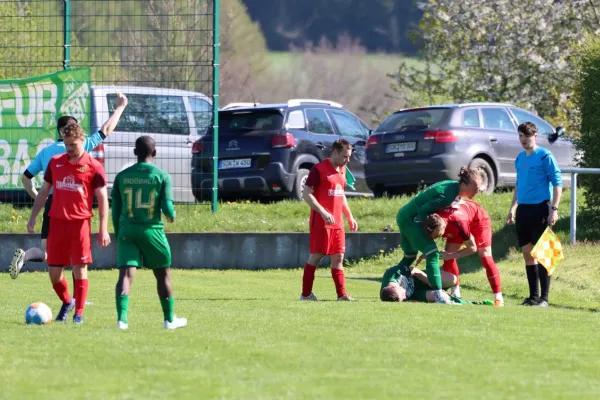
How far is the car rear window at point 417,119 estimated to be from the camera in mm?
21703

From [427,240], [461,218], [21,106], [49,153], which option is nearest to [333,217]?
[427,240]

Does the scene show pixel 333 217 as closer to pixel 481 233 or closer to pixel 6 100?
pixel 481 233

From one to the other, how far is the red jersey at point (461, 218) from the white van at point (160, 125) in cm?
786

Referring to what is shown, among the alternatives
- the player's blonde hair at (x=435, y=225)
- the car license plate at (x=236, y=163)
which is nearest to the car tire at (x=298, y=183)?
the car license plate at (x=236, y=163)

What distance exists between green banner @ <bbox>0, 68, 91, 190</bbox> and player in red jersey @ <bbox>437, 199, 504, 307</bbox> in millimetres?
8669

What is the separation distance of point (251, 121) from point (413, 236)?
9567mm

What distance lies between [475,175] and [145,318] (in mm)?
3744

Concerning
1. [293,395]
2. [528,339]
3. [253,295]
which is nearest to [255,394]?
[293,395]

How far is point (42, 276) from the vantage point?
1745 centimetres

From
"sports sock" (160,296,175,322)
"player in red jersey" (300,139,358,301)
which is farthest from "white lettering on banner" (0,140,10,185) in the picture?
"sports sock" (160,296,175,322)

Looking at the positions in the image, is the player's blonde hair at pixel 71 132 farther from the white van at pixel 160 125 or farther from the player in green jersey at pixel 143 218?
the white van at pixel 160 125

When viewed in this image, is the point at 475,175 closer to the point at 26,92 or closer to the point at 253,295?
the point at 253,295

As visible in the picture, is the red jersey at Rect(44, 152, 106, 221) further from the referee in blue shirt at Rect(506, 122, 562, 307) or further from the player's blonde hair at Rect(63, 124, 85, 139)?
the referee in blue shirt at Rect(506, 122, 562, 307)

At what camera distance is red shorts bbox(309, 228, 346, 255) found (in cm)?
1339
